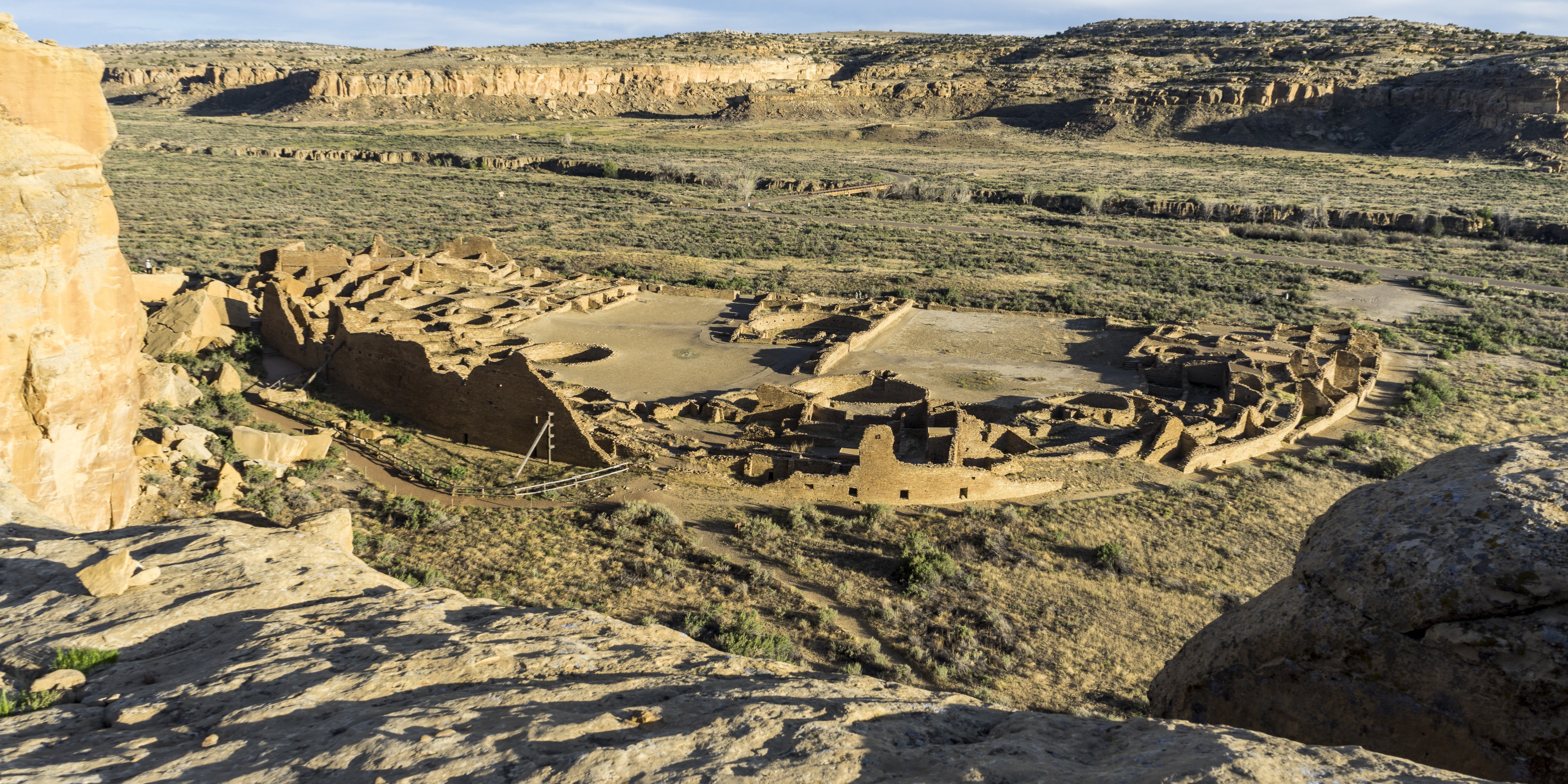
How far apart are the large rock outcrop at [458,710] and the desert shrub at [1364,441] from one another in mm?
21080

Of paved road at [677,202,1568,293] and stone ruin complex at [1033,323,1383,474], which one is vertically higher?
paved road at [677,202,1568,293]

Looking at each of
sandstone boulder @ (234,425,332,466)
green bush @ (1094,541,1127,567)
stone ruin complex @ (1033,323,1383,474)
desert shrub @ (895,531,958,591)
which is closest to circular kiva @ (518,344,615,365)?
sandstone boulder @ (234,425,332,466)

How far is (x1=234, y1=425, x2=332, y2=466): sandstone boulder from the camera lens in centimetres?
1928

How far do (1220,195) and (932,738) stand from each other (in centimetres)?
7370

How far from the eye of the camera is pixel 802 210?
65375mm

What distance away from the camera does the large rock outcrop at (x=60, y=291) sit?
11398mm

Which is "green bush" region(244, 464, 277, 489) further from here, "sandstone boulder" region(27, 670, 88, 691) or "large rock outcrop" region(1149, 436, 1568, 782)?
"large rock outcrop" region(1149, 436, 1568, 782)

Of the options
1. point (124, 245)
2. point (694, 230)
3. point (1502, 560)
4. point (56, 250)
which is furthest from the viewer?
point (694, 230)

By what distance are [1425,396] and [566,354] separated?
26885 mm

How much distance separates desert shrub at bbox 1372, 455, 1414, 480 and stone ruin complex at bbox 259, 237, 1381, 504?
2355 millimetres

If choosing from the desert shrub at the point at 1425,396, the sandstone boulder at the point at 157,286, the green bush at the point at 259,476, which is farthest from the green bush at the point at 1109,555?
the sandstone boulder at the point at 157,286

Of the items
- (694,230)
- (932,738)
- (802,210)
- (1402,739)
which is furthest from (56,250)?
(802,210)

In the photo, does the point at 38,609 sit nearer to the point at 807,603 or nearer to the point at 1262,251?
→ the point at 807,603

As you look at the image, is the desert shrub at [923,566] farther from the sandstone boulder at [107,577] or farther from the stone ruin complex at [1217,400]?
the sandstone boulder at [107,577]
